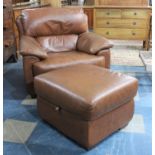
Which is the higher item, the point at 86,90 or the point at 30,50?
the point at 30,50

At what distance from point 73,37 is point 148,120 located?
148 centimetres

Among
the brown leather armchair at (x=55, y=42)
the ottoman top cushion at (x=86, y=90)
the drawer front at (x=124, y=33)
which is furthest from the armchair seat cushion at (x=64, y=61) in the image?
the drawer front at (x=124, y=33)

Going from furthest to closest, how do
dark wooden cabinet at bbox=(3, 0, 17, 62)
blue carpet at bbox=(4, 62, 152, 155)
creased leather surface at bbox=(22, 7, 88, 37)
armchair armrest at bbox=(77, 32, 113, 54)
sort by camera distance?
dark wooden cabinet at bbox=(3, 0, 17, 62)
creased leather surface at bbox=(22, 7, 88, 37)
armchair armrest at bbox=(77, 32, 113, 54)
blue carpet at bbox=(4, 62, 152, 155)

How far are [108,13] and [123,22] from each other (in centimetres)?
32

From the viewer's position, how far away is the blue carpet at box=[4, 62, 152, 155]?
1864 mm

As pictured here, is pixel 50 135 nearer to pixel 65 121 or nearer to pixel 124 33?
pixel 65 121

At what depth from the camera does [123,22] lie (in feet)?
14.2

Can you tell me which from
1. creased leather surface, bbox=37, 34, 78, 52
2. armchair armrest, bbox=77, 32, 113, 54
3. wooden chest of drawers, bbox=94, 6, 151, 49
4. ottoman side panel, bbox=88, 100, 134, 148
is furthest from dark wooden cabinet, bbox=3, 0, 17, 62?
ottoman side panel, bbox=88, 100, 134, 148

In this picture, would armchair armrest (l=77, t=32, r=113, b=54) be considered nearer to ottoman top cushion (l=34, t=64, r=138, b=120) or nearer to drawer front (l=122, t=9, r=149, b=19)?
ottoman top cushion (l=34, t=64, r=138, b=120)

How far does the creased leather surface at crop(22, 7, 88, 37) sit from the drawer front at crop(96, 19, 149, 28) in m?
1.29

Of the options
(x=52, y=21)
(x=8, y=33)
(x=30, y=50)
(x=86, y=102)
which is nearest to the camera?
(x=86, y=102)

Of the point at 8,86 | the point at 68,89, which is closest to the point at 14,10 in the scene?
the point at 8,86

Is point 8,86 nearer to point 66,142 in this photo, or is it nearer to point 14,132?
point 14,132

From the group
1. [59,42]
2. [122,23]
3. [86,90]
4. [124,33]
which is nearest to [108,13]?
[122,23]
